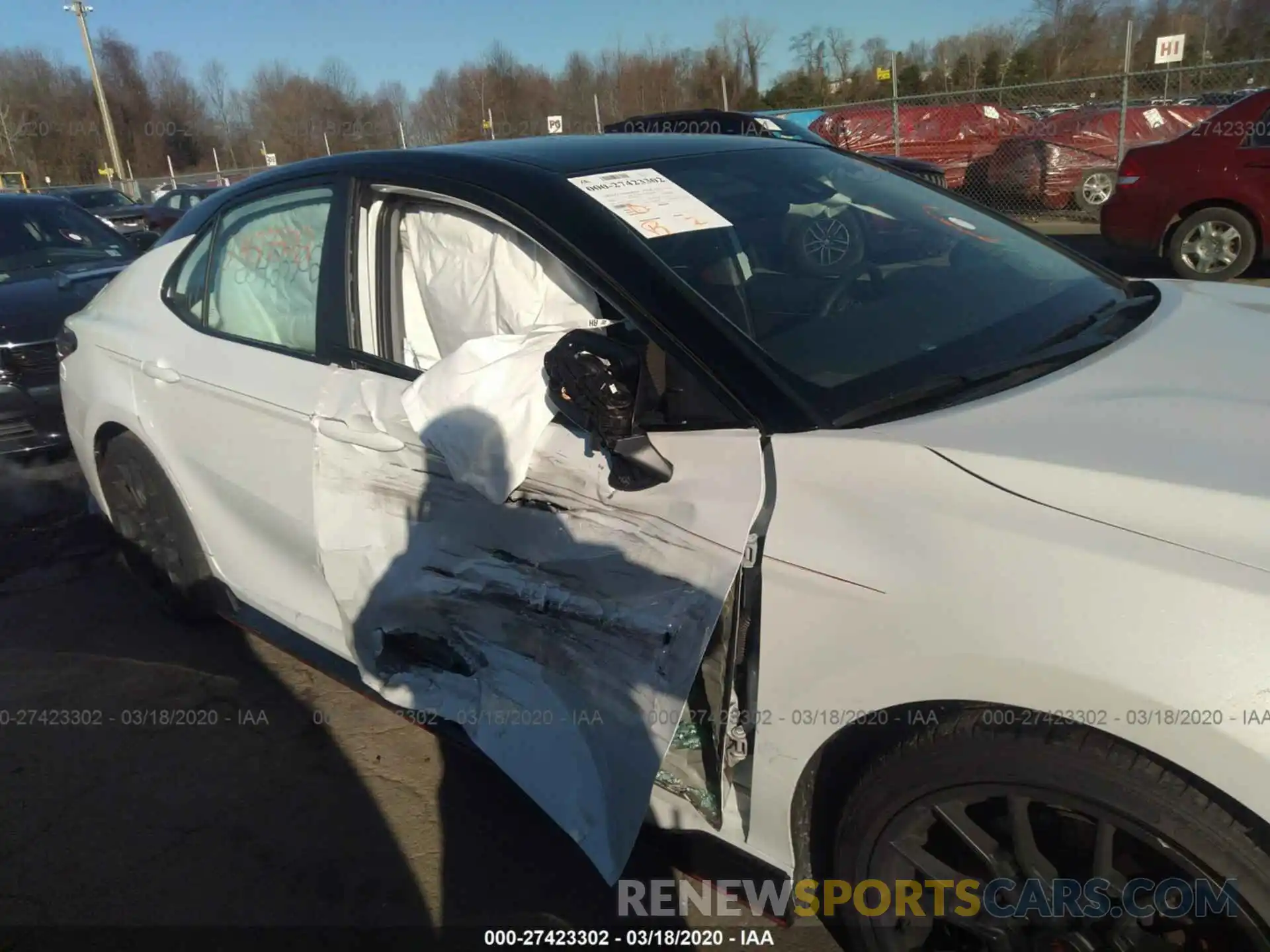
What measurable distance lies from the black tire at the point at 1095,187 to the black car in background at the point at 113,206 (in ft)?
49.8

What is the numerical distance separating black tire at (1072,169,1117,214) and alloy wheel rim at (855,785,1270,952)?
12671 mm

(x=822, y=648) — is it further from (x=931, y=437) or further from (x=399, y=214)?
(x=399, y=214)

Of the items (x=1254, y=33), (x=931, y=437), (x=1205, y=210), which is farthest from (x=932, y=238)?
(x=1254, y=33)

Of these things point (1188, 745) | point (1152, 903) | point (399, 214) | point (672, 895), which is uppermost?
point (399, 214)

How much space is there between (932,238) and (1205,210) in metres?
6.98

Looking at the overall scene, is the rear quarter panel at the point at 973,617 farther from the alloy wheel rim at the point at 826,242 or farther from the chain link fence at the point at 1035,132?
the chain link fence at the point at 1035,132

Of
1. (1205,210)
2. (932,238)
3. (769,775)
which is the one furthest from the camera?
(1205,210)

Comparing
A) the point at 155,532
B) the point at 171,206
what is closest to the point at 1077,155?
the point at 155,532

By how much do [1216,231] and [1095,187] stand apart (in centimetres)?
479

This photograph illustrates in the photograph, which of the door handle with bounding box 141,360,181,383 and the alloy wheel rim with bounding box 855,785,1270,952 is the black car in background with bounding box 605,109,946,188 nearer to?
the door handle with bounding box 141,360,181,383

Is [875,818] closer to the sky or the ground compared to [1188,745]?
closer to the ground

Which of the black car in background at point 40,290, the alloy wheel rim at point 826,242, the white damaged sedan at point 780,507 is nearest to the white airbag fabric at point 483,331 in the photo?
the white damaged sedan at point 780,507

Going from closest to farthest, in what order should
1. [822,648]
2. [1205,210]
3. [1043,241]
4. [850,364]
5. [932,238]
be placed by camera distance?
[822,648] < [850,364] < [932,238] < [1043,241] < [1205,210]

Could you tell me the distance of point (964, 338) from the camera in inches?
77.0
